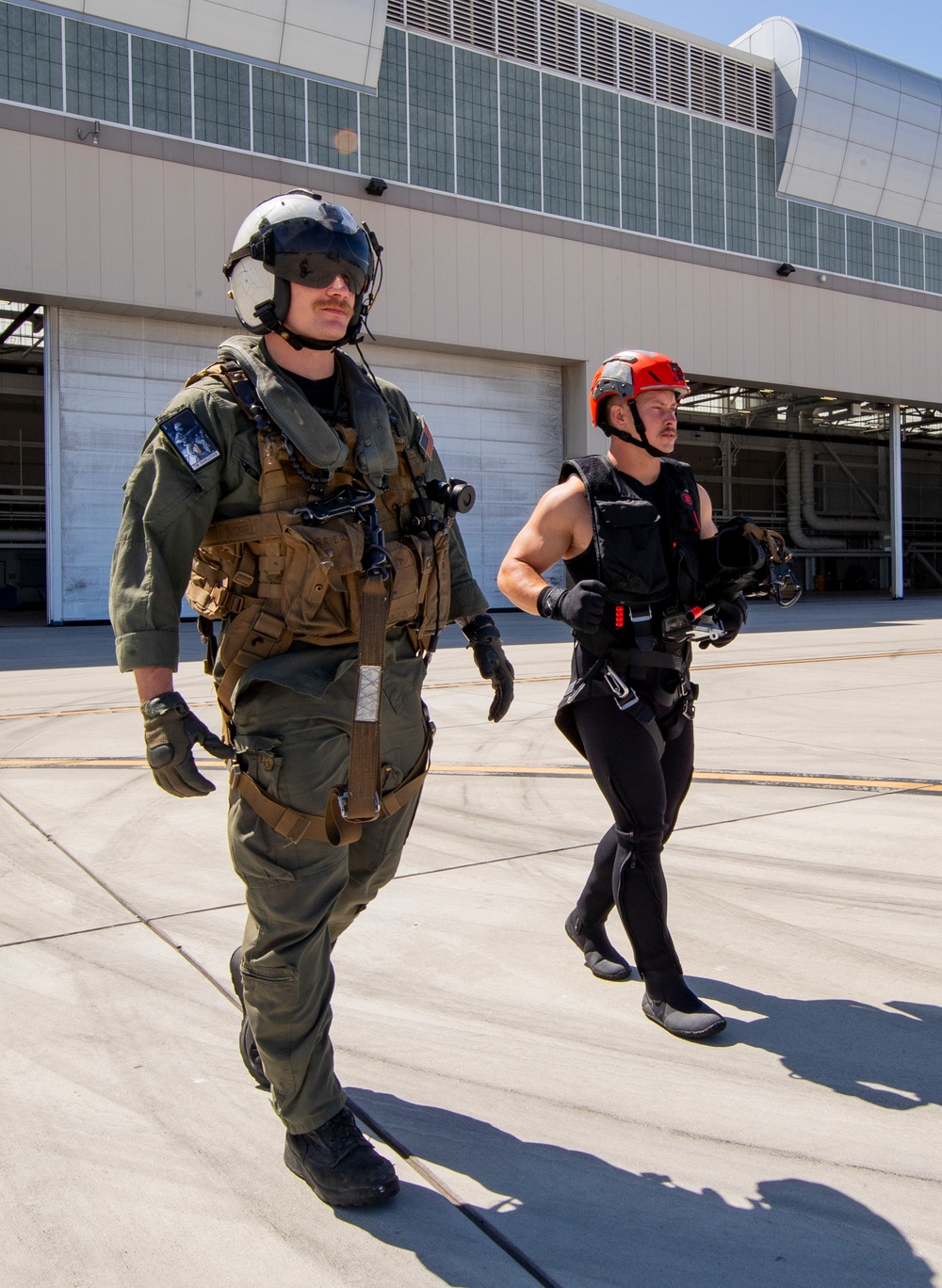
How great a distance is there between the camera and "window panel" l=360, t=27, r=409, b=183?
23.6 metres

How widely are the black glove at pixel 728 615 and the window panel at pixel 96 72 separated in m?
21.5

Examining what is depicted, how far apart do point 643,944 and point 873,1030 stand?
672 mm

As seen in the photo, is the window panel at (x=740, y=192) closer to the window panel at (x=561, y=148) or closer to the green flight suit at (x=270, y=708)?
the window panel at (x=561, y=148)

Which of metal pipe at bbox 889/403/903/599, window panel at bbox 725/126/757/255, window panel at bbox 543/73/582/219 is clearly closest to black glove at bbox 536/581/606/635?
window panel at bbox 543/73/582/219

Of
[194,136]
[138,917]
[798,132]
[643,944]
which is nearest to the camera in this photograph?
[643,944]

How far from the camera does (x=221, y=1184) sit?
230 centimetres

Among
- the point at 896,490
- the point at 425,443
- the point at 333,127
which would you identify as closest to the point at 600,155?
the point at 333,127

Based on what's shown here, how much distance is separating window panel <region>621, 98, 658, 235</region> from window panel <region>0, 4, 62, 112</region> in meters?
13.5

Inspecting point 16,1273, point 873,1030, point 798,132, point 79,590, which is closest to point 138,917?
Result: point 16,1273

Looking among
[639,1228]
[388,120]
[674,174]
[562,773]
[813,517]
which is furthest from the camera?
[813,517]

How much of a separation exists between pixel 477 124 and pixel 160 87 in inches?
290

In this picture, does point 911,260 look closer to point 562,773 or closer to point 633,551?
point 562,773

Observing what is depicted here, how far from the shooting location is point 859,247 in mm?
31000

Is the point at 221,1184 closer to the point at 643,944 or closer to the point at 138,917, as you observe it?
the point at 643,944
